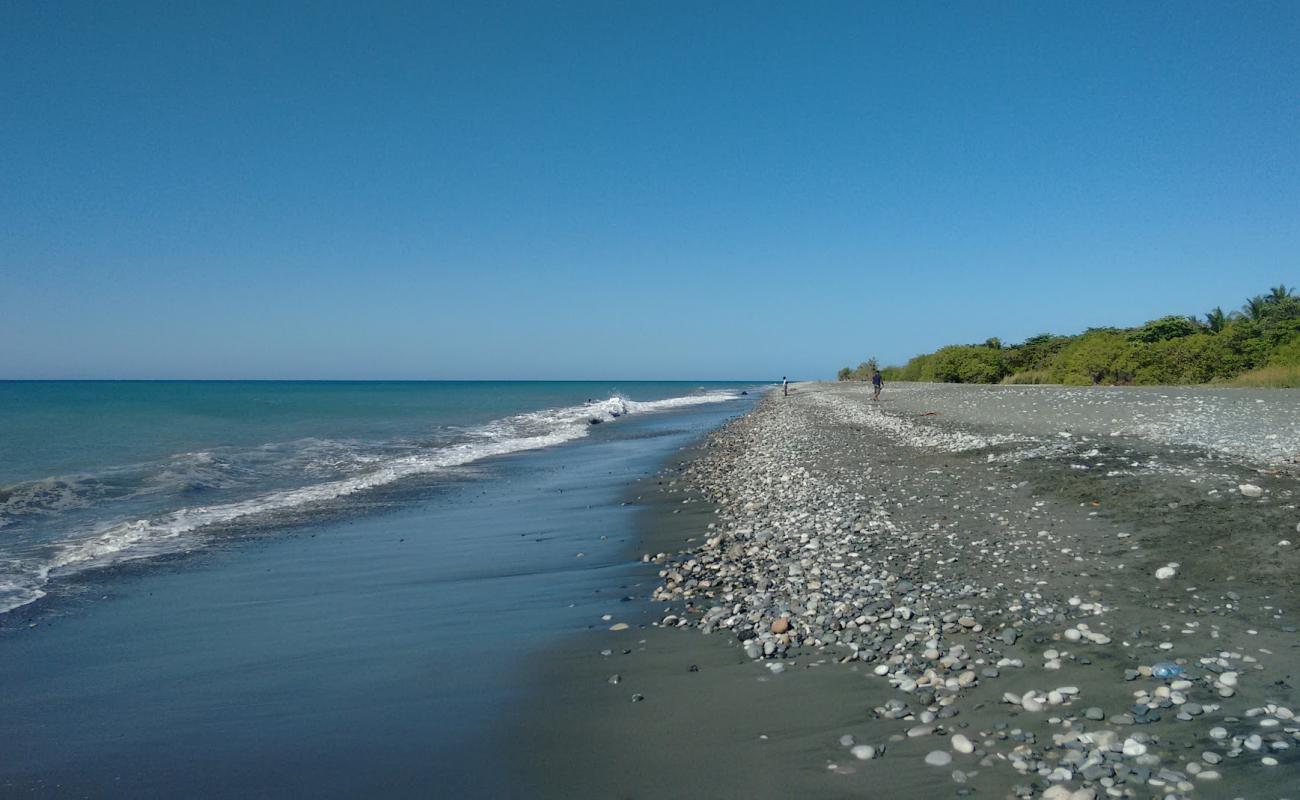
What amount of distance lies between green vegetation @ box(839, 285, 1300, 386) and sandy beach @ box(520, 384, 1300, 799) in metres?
36.7

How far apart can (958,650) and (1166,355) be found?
50.5 meters

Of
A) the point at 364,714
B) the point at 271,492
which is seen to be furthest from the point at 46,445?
the point at 364,714

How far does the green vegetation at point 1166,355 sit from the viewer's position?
41.1m

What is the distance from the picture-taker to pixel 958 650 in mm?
5727

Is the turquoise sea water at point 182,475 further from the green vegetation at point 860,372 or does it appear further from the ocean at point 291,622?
the green vegetation at point 860,372

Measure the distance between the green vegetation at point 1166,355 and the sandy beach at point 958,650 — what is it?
121ft

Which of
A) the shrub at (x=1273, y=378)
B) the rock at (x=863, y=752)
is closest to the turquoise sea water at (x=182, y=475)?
the rock at (x=863, y=752)

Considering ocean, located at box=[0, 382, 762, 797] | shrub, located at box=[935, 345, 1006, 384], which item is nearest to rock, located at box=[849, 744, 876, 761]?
ocean, located at box=[0, 382, 762, 797]

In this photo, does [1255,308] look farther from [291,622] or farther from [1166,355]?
[291,622]

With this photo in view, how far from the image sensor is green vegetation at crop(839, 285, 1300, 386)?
41.1m

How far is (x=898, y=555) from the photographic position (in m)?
8.70

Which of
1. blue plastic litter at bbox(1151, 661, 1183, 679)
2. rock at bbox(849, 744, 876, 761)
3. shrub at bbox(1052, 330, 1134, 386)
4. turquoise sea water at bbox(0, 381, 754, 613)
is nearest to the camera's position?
rock at bbox(849, 744, 876, 761)

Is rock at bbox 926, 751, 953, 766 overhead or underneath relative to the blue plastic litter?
underneath

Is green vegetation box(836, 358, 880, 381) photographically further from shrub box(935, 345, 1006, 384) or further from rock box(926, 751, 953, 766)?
rock box(926, 751, 953, 766)
